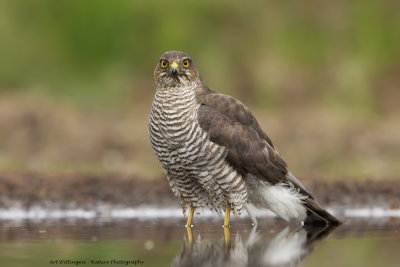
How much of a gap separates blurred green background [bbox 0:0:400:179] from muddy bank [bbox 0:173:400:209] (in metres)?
4.37

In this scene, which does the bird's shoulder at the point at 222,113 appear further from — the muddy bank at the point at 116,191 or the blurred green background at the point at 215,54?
the blurred green background at the point at 215,54

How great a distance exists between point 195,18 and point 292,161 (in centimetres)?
525

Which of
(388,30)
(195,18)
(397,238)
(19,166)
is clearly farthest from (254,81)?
(397,238)

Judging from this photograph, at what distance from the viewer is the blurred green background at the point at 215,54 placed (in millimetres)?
15992

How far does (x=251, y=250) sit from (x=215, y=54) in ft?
35.4

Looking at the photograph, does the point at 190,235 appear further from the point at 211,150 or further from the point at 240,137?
the point at 240,137

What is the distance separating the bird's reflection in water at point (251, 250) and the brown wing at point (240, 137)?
2.41ft

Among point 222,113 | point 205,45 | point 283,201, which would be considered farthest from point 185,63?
point 205,45

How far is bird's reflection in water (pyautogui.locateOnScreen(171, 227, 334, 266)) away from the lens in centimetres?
589

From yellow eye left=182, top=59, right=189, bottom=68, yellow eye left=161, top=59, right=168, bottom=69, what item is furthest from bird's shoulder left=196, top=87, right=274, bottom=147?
yellow eye left=161, top=59, right=168, bottom=69

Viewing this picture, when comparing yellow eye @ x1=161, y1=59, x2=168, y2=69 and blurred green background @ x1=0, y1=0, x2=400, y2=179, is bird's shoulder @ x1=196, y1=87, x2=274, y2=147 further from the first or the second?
blurred green background @ x1=0, y1=0, x2=400, y2=179

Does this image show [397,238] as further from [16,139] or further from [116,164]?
[16,139]

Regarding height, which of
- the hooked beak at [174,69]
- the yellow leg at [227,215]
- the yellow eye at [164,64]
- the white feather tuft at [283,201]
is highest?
the yellow eye at [164,64]

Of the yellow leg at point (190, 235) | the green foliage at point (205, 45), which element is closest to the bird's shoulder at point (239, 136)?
the yellow leg at point (190, 235)
